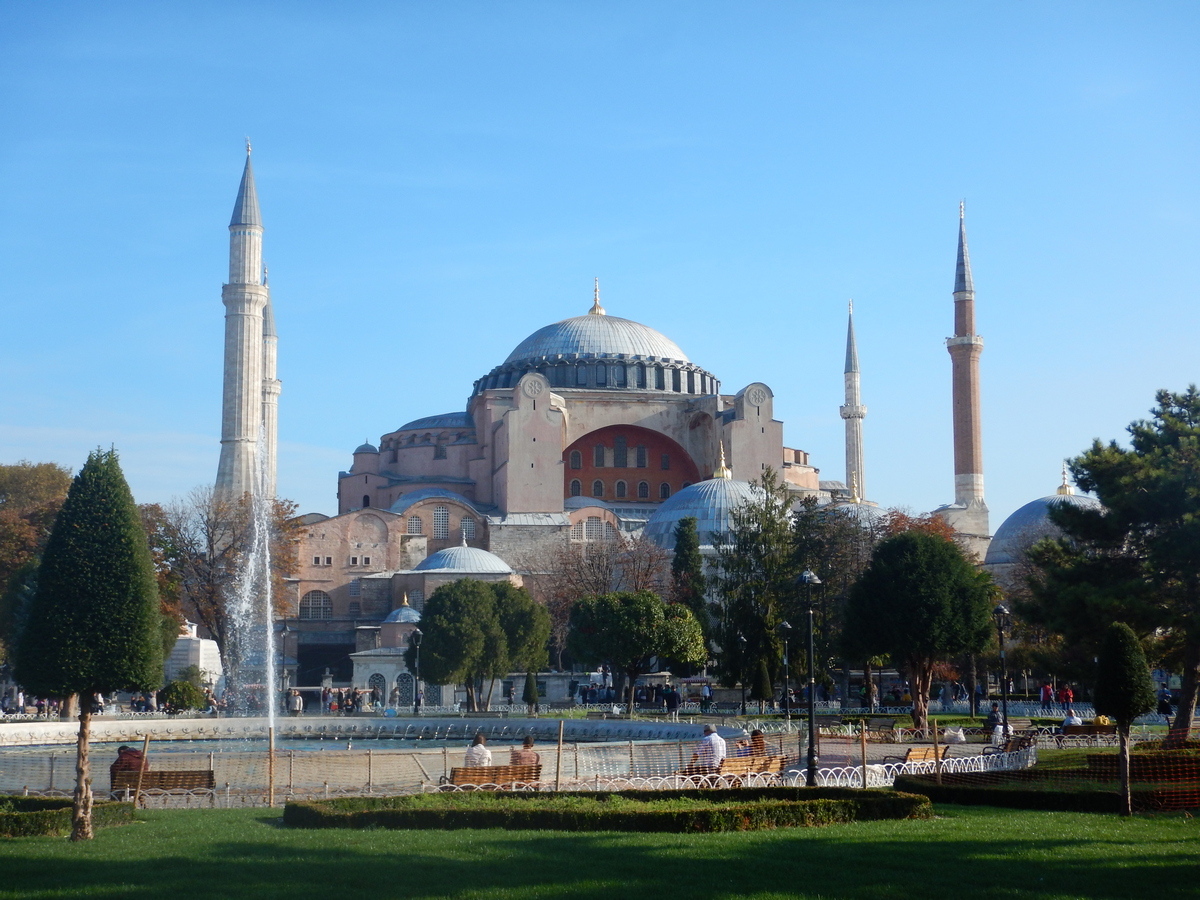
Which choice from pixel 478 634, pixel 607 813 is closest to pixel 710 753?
pixel 607 813

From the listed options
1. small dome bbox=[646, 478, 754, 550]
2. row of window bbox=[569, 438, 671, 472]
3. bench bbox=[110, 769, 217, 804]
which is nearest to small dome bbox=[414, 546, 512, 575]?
small dome bbox=[646, 478, 754, 550]

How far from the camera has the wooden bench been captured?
12156 millimetres

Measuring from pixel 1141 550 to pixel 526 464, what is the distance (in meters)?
29.4

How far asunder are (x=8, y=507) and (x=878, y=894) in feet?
131

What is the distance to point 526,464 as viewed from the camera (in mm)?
46969

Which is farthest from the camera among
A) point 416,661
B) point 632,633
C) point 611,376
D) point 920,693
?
point 611,376

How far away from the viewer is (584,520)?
1832 inches

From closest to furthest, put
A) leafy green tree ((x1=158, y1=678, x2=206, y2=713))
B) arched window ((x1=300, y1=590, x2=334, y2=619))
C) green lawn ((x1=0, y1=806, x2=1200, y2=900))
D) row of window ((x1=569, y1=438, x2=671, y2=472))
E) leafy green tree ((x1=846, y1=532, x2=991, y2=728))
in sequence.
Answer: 1. green lawn ((x1=0, y1=806, x2=1200, y2=900))
2. leafy green tree ((x1=846, y1=532, x2=991, y2=728))
3. leafy green tree ((x1=158, y1=678, x2=206, y2=713))
4. arched window ((x1=300, y1=590, x2=334, y2=619))
5. row of window ((x1=569, y1=438, x2=671, y2=472))

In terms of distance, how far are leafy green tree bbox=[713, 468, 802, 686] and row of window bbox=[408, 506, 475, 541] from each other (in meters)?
17.4

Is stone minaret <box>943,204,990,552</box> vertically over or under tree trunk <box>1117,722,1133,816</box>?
over

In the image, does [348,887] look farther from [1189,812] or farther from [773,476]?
[773,476]

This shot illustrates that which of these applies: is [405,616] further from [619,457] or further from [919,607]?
[919,607]

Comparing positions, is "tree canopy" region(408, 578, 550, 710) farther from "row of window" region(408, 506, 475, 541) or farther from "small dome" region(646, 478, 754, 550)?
"row of window" region(408, 506, 475, 541)

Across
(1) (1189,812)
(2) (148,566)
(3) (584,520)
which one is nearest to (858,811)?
(1) (1189,812)
